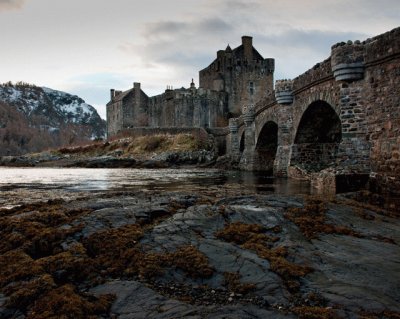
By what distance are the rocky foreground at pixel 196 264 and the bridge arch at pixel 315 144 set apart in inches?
551

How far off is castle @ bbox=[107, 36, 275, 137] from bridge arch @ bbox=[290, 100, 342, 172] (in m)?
38.1

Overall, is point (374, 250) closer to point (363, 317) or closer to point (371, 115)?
point (363, 317)

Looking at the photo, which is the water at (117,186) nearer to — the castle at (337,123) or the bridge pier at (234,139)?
the castle at (337,123)

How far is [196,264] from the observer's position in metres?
4.73

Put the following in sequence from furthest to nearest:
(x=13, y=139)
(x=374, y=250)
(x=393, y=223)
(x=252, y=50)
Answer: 1. (x=13, y=139)
2. (x=252, y=50)
3. (x=393, y=223)
4. (x=374, y=250)

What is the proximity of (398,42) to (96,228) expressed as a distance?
10.4m

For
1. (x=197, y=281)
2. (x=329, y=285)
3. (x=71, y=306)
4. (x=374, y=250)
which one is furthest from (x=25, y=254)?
(x=374, y=250)

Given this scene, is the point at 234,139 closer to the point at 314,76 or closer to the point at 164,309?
the point at 314,76

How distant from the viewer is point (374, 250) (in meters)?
5.60

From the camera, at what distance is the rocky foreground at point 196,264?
3863 millimetres

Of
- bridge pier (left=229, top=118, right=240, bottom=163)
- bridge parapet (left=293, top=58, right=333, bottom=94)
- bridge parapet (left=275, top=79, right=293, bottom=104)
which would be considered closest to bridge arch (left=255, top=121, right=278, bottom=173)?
bridge pier (left=229, top=118, right=240, bottom=163)

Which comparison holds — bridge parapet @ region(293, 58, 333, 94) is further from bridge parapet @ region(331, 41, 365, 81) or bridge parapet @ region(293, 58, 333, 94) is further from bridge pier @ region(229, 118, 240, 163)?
bridge pier @ region(229, 118, 240, 163)

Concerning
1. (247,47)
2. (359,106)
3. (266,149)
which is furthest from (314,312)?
(247,47)

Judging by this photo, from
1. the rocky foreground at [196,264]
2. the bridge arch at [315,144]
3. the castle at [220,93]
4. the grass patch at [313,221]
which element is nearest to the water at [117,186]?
the bridge arch at [315,144]
